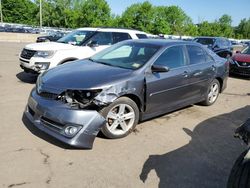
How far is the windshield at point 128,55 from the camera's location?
518 centimetres

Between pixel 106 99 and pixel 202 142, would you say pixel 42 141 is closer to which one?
pixel 106 99

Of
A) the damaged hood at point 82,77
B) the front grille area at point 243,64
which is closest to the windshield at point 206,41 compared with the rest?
the front grille area at point 243,64

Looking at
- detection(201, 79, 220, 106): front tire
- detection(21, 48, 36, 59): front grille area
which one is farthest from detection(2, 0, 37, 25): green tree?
detection(201, 79, 220, 106): front tire

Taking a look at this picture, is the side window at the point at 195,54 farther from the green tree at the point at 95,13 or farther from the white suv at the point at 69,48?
the green tree at the point at 95,13

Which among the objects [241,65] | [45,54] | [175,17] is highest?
[175,17]

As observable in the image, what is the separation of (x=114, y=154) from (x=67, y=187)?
3.34 feet

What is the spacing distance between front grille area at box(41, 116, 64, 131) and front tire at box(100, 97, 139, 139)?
64cm

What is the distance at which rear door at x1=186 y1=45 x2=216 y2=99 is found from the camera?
600 centimetres

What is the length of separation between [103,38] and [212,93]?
12.7ft

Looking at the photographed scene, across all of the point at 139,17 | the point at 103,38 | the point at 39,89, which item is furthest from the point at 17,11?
the point at 39,89

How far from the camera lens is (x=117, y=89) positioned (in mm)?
4453

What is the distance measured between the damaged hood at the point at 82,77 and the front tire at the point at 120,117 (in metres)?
0.37

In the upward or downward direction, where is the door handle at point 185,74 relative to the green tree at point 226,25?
downward

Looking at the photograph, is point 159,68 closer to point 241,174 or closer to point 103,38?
point 241,174
